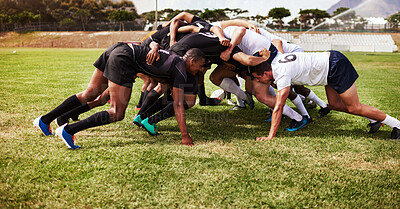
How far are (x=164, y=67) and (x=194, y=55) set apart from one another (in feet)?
1.57

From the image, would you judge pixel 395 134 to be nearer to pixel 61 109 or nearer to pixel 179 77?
pixel 179 77

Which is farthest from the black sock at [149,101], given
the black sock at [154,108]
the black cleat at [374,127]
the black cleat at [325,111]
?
the black cleat at [374,127]

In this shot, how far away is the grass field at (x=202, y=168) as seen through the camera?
2771mm

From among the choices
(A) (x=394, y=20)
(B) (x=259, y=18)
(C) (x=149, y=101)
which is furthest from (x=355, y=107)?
(B) (x=259, y=18)

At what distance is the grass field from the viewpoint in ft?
9.09

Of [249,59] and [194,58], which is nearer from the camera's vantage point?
[194,58]

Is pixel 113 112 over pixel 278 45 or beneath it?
beneath

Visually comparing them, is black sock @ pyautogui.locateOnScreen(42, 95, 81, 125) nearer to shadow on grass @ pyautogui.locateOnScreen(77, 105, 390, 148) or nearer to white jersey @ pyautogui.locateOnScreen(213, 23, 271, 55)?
shadow on grass @ pyautogui.locateOnScreen(77, 105, 390, 148)

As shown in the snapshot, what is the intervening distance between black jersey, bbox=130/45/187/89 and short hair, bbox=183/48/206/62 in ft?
0.52

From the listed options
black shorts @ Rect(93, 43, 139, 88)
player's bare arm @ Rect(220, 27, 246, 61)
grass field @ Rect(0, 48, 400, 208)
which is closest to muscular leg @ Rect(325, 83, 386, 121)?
grass field @ Rect(0, 48, 400, 208)

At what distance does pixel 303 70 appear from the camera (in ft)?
14.7

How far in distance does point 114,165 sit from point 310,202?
2.12 m

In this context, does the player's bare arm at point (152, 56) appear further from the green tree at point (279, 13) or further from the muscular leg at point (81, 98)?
the green tree at point (279, 13)

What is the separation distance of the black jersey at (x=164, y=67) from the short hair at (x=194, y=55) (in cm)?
16
